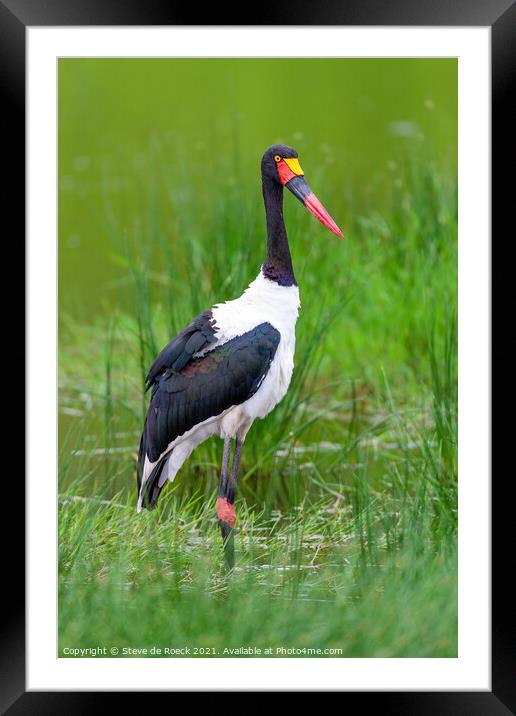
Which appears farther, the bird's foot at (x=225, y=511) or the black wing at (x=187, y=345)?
the bird's foot at (x=225, y=511)

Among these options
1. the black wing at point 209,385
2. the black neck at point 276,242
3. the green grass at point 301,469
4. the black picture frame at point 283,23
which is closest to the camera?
the black picture frame at point 283,23

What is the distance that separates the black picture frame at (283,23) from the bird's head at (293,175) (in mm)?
719

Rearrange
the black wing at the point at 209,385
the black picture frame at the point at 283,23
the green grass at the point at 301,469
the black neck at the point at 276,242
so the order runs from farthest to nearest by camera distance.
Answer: the black neck at the point at 276,242, the black wing at the point at 209,385, the green grass at the point at 301,469, the black picture frame at the point at 283,23

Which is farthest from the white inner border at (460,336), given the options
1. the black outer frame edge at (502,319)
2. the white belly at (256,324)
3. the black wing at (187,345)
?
the white belly at (256,324)

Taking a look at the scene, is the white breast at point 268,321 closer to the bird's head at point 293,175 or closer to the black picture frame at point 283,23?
the bird's head at point 293,175

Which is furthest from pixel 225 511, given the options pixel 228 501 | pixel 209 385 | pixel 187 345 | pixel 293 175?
pixel 293 175

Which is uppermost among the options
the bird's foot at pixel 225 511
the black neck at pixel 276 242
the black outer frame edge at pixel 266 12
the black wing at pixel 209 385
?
the black outer frame edge at pixel 266 12

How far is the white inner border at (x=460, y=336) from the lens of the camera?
3.97 metres

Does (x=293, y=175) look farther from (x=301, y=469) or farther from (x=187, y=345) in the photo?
(x=301, y=469)

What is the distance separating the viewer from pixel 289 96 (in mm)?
7984

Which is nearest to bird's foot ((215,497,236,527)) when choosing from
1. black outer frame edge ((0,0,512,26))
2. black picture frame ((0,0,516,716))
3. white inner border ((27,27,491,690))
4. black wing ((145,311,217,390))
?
black wing ((145,311,217,390))

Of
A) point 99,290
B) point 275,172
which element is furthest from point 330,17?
point 99,290

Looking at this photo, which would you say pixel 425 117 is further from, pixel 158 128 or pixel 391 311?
pixel 158 128

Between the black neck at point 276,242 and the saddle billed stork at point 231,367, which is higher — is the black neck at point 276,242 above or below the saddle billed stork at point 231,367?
above
